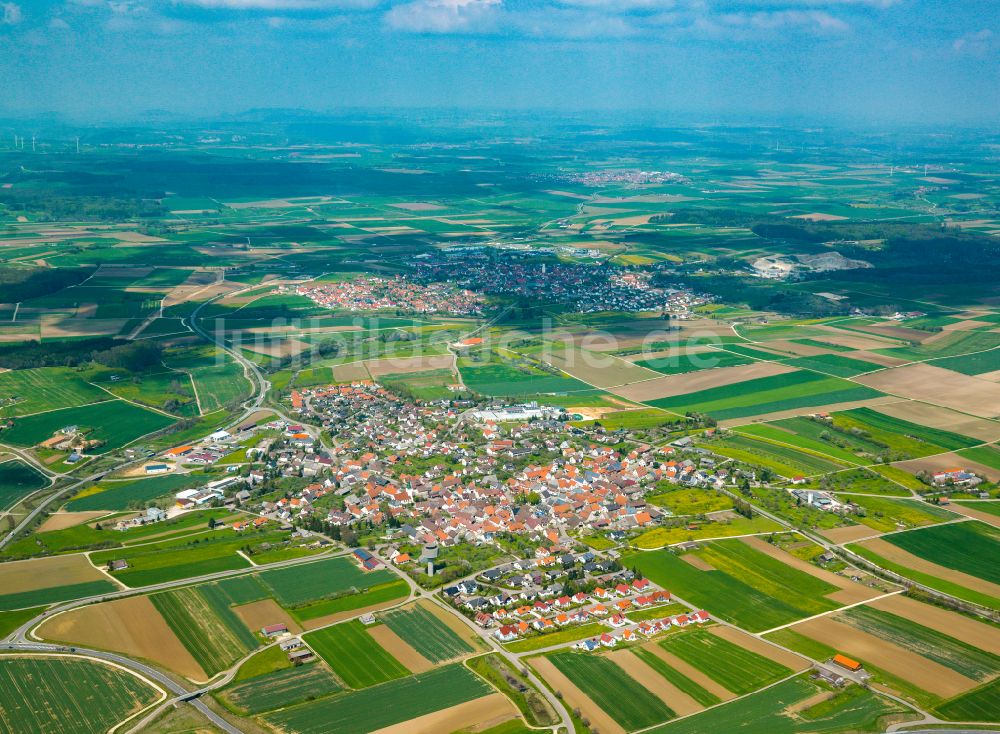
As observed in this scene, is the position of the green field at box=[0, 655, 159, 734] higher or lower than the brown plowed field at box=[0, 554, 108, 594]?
lower

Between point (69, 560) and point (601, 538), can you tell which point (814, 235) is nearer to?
point (601, 538)

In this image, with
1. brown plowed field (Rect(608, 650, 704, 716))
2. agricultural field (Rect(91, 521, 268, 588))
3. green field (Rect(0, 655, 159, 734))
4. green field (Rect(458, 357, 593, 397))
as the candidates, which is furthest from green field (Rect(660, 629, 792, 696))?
green field (Rect(458, 357, 593, 397))

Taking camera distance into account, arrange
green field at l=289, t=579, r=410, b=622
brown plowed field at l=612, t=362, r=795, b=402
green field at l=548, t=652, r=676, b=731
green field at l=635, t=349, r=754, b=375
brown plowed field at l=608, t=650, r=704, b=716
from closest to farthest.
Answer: green field at l=548, t=652, r=676, b=731 → brown plowed field at l=608, t=650, r=704, b=716 → green field at l=289, t=579, r=410, b=622 → brown plowed field at l=612, t=362, r=795, b=402 → green field at l=635, t=349, r=754, b=375

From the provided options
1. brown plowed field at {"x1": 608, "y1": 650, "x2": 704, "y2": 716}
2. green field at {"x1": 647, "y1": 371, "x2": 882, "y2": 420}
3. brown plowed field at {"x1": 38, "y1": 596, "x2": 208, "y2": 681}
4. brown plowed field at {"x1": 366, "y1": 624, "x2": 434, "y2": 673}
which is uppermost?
green field at {"x1": 647, "y1": 371, "x2": 882, "y2": 420}

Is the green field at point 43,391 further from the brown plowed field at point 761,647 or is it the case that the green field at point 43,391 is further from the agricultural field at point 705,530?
the brown plowed field at point 761,647

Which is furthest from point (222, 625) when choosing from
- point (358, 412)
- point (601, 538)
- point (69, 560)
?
point (358, 412)

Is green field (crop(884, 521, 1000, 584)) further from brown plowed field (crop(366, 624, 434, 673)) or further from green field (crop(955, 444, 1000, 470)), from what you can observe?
brown plowed field (crop(366, 624, 434, 673))
